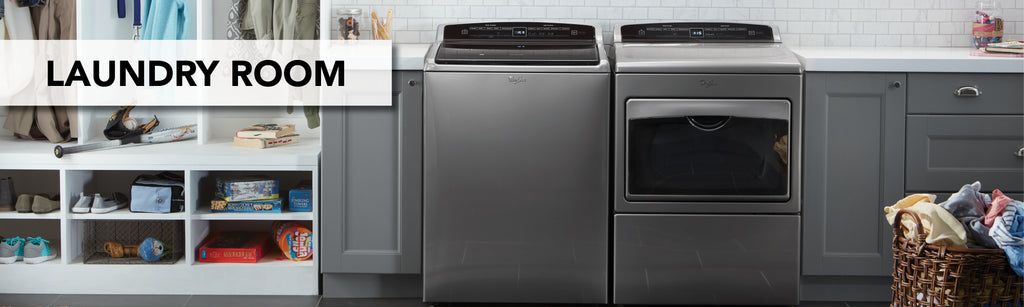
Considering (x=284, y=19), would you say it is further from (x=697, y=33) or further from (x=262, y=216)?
(x=697, y=33)

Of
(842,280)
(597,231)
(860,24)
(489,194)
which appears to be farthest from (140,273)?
(860,24)

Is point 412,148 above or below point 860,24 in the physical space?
below

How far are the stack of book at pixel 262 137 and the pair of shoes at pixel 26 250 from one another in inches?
28.5

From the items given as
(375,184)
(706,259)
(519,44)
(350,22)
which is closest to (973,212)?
(706,259)

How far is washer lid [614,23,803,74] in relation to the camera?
112 inches

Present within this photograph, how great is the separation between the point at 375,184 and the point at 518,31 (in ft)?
2.42

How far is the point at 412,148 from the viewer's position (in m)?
2.98

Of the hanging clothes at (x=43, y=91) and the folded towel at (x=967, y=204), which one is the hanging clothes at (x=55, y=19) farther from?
the folded towel at (x=967, y=204)

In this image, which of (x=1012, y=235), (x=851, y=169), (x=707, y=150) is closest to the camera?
(x=1012, y=235)

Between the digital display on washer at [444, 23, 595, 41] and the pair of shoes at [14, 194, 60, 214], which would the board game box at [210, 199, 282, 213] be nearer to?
the pair of shoes at [14, 194, 60, 214]

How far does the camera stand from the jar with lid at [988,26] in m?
3.48

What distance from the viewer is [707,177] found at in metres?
2.88

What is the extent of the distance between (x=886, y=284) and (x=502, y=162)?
1.34 m

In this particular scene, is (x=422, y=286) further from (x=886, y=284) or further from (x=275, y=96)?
(x=886, y=284)
